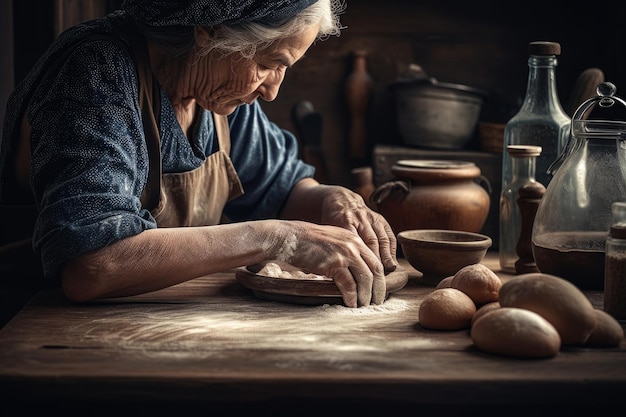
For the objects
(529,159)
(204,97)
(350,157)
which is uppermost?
(204,97)

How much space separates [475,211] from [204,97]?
0.91 meters

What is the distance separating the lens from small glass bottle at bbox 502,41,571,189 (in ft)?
7.48

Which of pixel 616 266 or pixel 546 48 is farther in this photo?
pixel 546 48

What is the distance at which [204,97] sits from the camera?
2092mm

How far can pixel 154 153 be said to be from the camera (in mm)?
2010

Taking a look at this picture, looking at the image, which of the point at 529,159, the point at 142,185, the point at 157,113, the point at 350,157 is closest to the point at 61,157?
the point at 142,185

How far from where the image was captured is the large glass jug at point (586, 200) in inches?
73.9

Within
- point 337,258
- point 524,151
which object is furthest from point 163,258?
point 524,151

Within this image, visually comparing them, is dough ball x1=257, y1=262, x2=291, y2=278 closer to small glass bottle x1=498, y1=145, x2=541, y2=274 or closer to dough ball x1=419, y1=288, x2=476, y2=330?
dough ball x1=419, y1=288, x2=476, y2=330

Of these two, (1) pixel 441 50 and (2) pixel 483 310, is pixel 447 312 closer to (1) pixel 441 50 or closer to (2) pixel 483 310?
(2) pixel 483 310

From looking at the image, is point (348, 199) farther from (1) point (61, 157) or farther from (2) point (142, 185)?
(1) point (61, 157)

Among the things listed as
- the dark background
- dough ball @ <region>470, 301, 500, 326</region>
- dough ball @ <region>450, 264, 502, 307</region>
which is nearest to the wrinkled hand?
dough ball @ <region>450, 264, 502, 307</region>

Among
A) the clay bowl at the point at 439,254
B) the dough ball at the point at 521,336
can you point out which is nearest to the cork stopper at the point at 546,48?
the clay bowl at the point at 439,254

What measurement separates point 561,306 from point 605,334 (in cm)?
11
